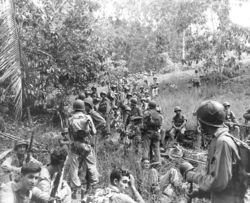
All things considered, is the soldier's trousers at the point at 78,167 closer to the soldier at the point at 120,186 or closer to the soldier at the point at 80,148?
the soldier at the point at 80,148

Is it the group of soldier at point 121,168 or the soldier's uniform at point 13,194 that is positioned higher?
the group of soldier at point 121,168

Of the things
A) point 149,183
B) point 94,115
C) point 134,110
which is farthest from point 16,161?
point 134,110

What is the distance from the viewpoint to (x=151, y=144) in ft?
31.9

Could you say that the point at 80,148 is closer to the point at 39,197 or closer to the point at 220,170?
the point at 39,197

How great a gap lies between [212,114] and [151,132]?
6398 millimetres

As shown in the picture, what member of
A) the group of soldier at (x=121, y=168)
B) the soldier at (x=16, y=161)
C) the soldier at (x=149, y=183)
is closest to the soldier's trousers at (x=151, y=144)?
the group of soldier at (x=121, y=168)

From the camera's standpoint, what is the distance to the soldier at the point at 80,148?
24.3ft

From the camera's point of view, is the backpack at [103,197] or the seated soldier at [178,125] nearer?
the backpack at [103,197]

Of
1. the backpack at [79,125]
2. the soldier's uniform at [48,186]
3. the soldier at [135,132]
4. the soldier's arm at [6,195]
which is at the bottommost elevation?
the soldier's arm at [6,195]

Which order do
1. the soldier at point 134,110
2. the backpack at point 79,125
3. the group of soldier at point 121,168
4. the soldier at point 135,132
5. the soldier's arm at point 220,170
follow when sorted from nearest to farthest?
1. the soldier's arm at point 220,170
2. the group of soldier at point 121,168
3. the backpack at point 79,125
4. the soldier at point 135,132
5. the soldier at point 134,110

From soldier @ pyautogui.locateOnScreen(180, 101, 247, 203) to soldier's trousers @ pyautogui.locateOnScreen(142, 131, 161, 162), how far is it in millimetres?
6212

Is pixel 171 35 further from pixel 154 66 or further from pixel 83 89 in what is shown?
pixel 83 89

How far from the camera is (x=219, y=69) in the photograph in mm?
21031

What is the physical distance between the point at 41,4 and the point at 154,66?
19.7 meters
